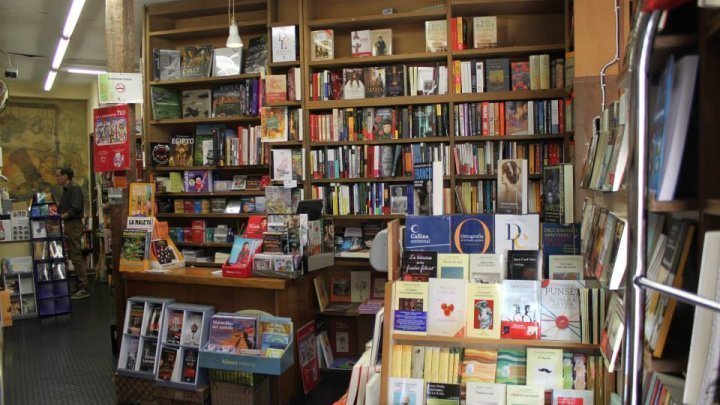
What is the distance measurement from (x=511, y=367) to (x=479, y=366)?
13 cm

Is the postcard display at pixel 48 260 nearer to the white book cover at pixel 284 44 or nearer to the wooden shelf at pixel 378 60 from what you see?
the white book cover at pixel 284 44

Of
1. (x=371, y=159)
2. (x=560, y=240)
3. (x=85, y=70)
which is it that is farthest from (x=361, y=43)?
(x=85, y=70)

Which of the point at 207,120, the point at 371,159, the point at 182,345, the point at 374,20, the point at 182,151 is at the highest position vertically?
the point at 374,20

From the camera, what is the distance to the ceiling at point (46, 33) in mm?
6695

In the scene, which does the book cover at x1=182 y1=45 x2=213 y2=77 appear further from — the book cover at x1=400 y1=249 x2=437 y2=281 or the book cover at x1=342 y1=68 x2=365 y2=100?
the book cover at x1=400 y1=249 x2=437 y2=281

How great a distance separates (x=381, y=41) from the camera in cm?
529

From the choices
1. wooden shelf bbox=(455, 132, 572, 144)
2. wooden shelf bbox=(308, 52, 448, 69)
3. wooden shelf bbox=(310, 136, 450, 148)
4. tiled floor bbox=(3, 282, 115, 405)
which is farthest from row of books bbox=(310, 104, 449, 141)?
tiled floor bbox=(3, 282, 115, 405)

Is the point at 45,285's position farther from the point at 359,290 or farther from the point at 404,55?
the point at 404,55

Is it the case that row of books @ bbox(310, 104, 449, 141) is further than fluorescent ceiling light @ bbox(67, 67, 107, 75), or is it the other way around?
fluorescent ceiling light @ bbox(67, 67, 107, 75)

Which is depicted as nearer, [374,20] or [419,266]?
[419,266]

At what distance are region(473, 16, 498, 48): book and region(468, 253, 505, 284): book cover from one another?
2.89 meters

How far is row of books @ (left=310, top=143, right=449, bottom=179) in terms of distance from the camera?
5.12m

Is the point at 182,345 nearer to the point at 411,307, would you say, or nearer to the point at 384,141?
the point at 411,307

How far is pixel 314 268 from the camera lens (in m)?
4.30
